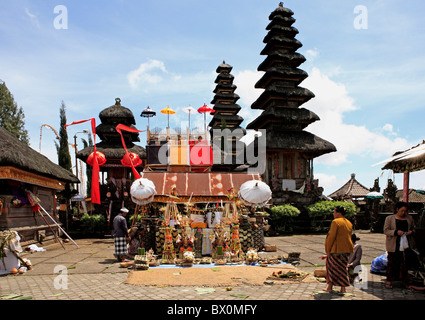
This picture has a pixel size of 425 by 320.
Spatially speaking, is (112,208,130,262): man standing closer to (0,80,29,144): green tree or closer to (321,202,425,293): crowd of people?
(321,202,425,293): crowd of people

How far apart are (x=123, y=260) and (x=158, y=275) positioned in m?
3.07

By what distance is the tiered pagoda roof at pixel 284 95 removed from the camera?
24.3 metres

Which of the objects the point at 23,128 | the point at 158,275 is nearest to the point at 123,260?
the point at 158,275

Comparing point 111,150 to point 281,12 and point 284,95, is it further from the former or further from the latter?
point 281,12

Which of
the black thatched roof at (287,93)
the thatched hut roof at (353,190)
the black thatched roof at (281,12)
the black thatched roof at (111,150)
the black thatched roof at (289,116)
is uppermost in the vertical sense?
the black thatched roof at (281,12)

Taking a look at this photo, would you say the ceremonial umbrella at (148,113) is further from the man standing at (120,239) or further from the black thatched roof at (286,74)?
the man standing at (120,239)

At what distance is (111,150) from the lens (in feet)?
81.5

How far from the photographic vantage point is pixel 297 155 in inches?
979

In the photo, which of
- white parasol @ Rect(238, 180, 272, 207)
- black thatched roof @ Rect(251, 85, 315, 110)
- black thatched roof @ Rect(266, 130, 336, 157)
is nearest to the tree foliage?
black thatched roof @ Rect(266, 130, 336, 157)

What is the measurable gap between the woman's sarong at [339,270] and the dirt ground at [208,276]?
46.1 inches

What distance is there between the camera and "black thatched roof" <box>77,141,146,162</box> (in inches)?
961

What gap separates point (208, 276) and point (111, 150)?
18246mm

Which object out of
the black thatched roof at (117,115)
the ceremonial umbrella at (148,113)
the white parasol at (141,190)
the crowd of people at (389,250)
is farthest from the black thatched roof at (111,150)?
the crowd of people at (389,250)

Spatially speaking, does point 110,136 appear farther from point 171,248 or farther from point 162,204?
point 171,248
